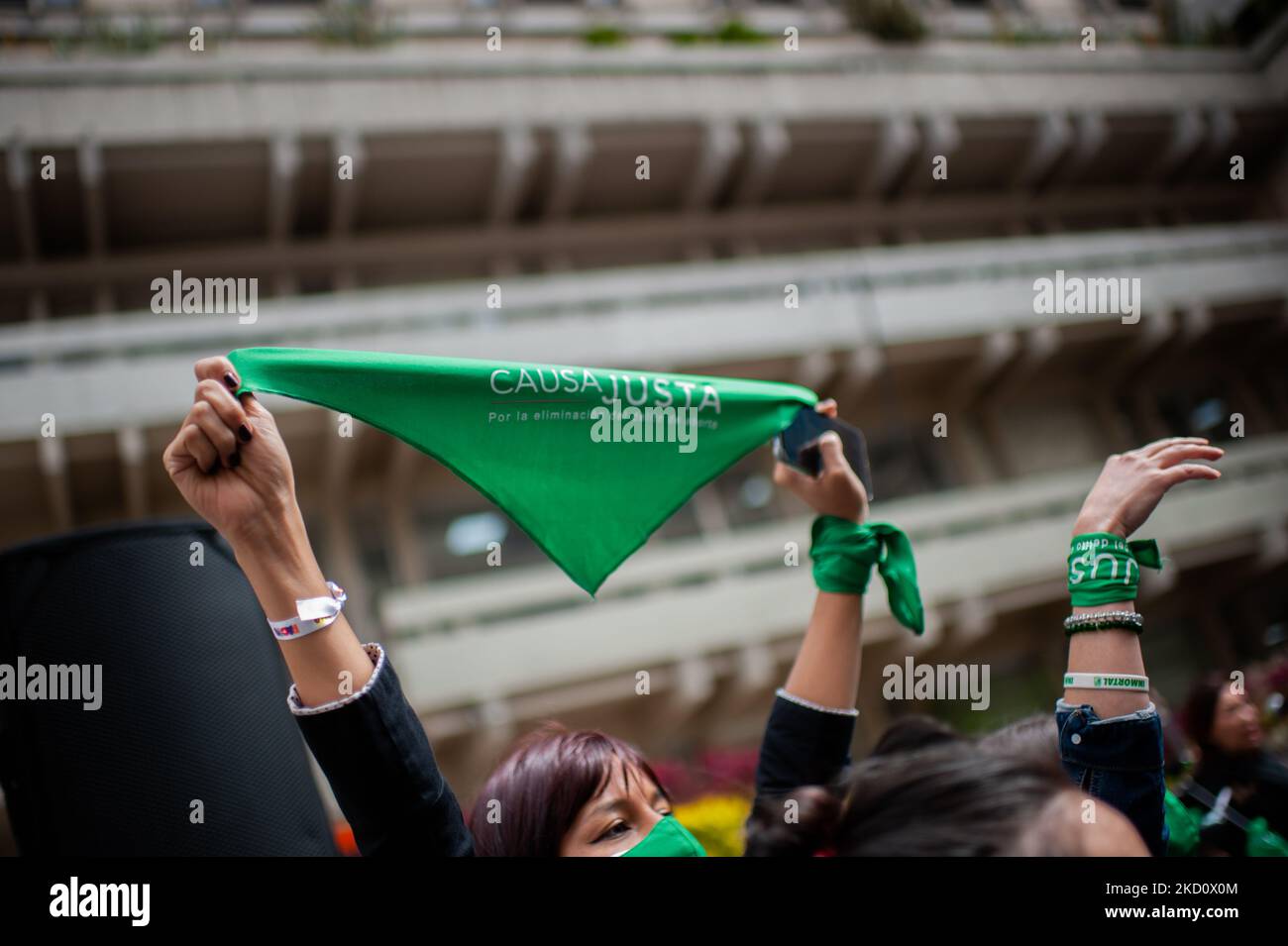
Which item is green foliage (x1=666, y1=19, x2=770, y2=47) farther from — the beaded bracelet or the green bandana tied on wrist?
the beaded bracelet

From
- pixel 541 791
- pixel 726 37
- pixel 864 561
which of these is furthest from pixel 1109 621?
pixel 726 37

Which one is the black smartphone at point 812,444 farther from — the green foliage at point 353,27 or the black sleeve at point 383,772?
the green foliage at point 353,27

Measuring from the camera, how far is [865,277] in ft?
39.8

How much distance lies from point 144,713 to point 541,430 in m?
1.11

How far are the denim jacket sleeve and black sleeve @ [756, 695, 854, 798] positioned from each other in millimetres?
519

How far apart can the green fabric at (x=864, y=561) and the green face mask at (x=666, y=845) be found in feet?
2.12

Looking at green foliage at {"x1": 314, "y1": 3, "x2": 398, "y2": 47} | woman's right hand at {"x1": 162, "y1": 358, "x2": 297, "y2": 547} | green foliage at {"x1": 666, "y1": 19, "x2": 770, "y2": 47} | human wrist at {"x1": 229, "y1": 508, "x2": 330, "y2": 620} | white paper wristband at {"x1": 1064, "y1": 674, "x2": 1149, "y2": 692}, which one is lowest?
white paper wristband at {"x1": 1064, "y1": 674, "x2": 1149, "y2": 692}

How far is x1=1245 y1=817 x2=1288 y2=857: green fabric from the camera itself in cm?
284

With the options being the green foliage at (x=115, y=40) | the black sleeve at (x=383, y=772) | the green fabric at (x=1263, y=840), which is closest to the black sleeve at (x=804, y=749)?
the black sleeve at (x=383, y=772)

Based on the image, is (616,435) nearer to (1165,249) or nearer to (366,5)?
(366,5)

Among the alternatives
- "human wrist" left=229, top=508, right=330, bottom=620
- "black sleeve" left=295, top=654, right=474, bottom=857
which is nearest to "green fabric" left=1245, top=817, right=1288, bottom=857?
"black sleeve" left=295, top=654, right=474, bottom=857
